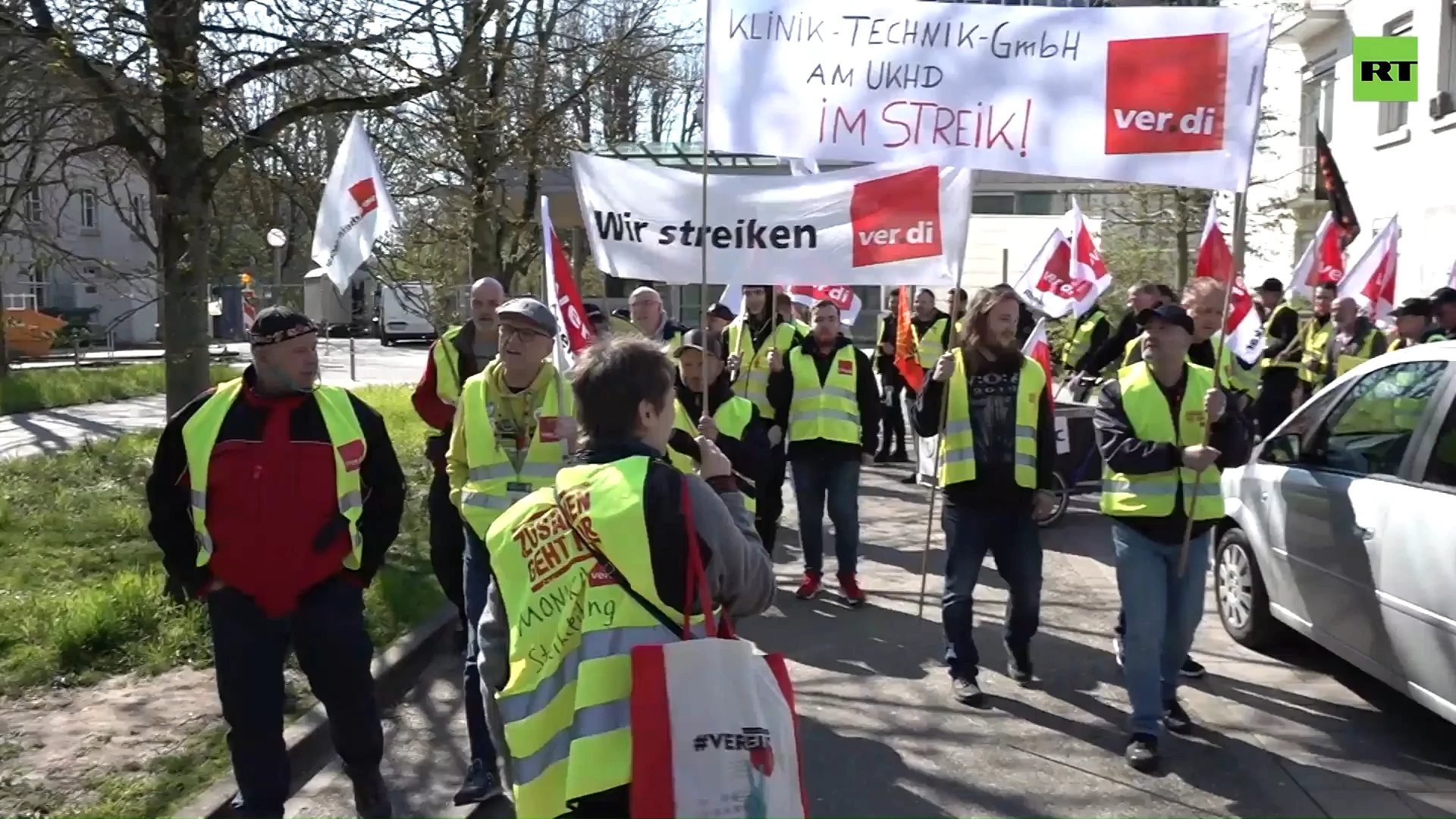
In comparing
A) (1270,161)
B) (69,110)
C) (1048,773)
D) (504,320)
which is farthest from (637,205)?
(1270,161)

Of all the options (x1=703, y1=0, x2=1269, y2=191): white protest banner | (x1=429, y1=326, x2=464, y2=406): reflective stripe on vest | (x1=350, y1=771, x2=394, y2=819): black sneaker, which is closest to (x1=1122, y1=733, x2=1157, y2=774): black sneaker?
(x1=703, y1=0, x2=1269, y2=191): white protest banner

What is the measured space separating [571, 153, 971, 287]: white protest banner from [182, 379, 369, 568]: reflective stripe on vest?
188 centimetres

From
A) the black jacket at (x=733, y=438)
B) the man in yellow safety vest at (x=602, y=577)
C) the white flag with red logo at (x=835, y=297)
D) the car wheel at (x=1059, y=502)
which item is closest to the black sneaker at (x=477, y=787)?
the black jacket at (x=733, y=438)

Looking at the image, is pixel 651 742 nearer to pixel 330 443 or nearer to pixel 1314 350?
pixel 330 443

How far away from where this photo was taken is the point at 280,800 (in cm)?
425

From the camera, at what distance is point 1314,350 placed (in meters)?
12.0

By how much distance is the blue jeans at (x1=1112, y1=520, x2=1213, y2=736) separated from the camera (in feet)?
16.5

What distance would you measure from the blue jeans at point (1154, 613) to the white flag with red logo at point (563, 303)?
7.42 ft

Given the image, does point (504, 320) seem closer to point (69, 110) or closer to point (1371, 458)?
point (1371, 458)

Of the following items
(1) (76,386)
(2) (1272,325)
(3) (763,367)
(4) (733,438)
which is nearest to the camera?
(4) (733,438)

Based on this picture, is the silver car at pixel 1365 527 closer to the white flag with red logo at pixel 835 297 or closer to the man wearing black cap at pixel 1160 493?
the man wearing black cap at pixel 1160 493

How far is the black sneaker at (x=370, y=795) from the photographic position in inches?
169

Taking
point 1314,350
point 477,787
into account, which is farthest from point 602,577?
point 1314,350

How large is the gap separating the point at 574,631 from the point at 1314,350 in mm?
11016
